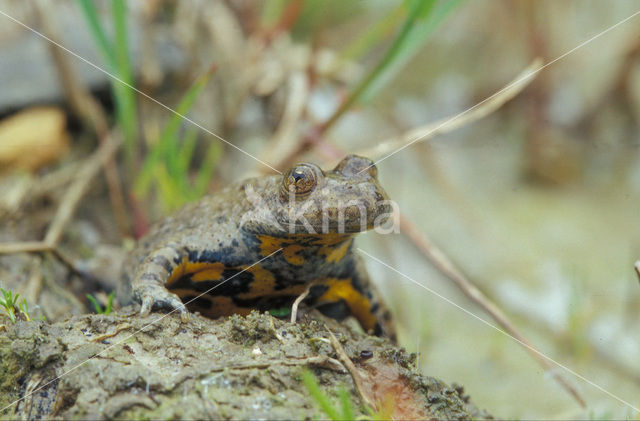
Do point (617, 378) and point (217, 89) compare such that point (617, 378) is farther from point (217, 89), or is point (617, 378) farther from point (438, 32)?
point (438, 32)

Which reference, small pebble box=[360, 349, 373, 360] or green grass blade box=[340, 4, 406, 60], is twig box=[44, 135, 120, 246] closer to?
green grass blade box=[340, 4, 406, 60]

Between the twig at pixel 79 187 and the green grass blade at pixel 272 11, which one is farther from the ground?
the green grass blade at pixel 272 11

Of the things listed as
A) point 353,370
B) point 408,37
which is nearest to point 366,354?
point 353,370

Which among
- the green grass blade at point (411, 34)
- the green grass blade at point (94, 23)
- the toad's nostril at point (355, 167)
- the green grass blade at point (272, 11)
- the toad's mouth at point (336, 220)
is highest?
the green grass blade at point (272, 11)

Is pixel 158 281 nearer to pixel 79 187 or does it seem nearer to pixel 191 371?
pixel 191 371

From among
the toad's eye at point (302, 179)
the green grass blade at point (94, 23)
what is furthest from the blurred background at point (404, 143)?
the toad's eye at point (302, 179)

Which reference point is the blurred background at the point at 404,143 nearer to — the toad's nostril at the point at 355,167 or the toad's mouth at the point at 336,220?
the toad's nostril at the point at 355,167
